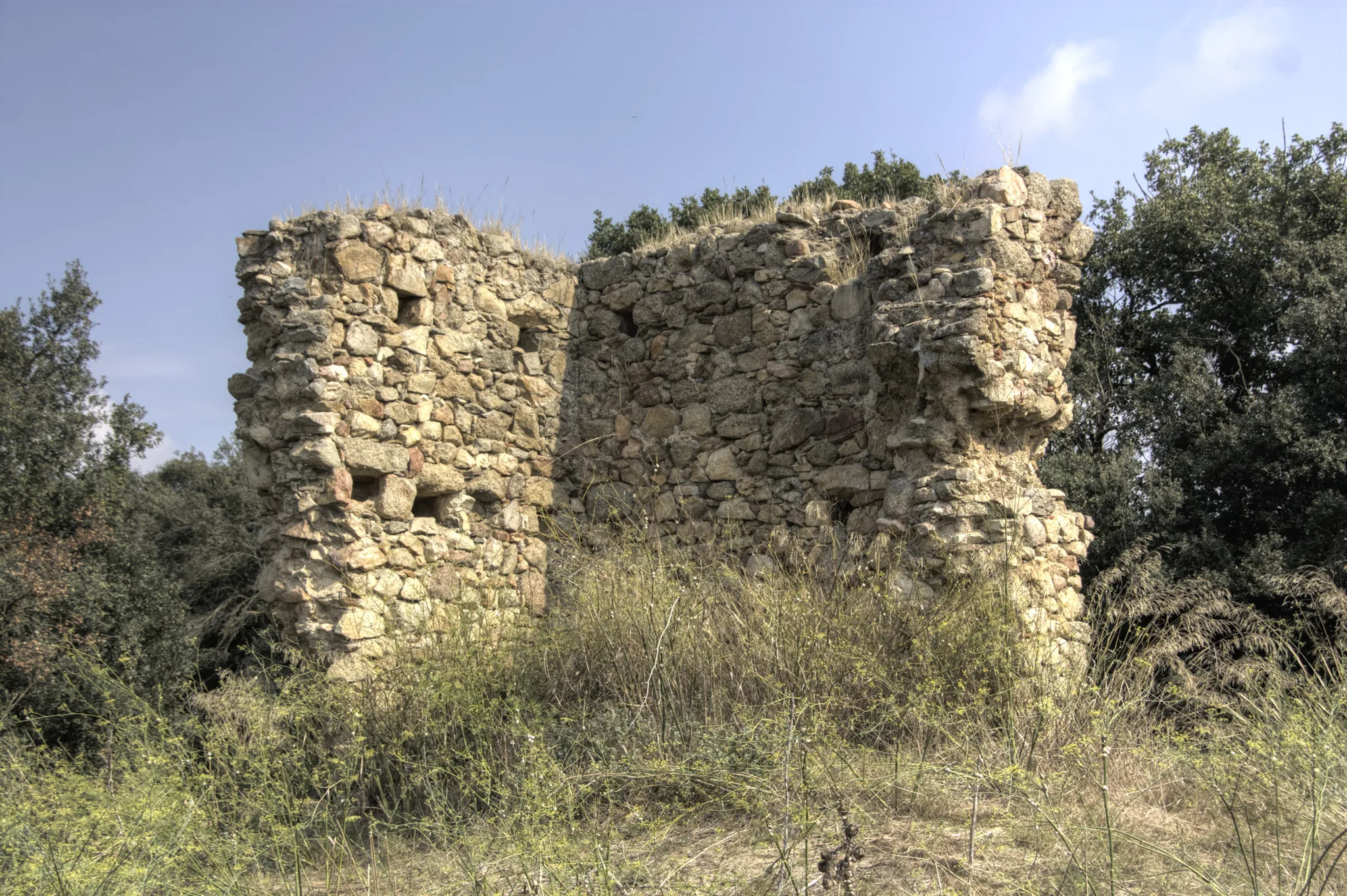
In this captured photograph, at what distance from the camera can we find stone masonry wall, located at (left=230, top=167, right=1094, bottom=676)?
5414 millimetres

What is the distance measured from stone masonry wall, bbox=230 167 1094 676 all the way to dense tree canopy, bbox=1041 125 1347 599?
12.4 feet

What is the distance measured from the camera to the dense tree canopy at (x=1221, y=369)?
8938 millimetres

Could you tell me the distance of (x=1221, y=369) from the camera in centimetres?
1058

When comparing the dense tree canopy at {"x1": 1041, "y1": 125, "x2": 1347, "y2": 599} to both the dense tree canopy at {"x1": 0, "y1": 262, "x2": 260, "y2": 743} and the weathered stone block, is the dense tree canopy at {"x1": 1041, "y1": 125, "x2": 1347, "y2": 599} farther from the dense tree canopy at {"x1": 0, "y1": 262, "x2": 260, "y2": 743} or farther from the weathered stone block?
the dense tree canopy at {"x1": 0, "y1": 262, "x2": 260, "y2": 743}

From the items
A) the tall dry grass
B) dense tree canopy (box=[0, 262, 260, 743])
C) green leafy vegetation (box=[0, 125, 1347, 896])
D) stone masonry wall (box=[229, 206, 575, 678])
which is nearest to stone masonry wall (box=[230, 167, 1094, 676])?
stone masonry wall (box=[229, 206, 575, 678])

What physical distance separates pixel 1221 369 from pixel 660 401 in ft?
23.7

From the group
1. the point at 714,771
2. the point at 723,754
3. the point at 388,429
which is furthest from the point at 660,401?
the point at 714,771

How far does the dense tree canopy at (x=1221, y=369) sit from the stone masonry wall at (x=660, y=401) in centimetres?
379

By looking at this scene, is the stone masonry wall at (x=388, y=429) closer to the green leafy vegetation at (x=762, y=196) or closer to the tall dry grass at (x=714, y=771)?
the tall dry grass at (x=714, y=771)

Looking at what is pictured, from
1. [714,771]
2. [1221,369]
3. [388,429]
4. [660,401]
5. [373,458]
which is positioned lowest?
[714,771]

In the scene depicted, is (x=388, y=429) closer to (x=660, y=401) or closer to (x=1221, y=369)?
(x=660, y=401)

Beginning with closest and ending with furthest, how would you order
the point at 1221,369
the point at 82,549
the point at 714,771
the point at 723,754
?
the point at 714,771 → the point at 723,754 → the point at 82,549 → the point at 1221,369

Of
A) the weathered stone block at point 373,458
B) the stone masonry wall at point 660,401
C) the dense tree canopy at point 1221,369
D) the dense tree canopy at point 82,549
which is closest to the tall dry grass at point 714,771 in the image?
the stone masonry wall at point 660,401

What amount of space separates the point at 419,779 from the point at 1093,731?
2.81 metres
